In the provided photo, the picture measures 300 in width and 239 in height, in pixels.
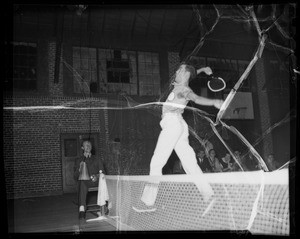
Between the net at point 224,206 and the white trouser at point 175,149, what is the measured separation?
0.80 feet

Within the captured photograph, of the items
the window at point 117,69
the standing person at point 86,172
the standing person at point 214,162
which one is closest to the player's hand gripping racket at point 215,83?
the standing person at point 214,162

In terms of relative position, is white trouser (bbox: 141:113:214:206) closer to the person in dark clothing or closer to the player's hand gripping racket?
the person in dark clothing

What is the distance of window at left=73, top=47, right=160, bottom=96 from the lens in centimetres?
531

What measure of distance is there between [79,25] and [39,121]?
6.20ft

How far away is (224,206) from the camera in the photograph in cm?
351

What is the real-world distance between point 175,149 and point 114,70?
7.87 ft

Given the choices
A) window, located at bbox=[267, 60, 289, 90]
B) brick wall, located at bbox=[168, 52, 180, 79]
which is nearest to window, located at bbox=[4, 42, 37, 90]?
brick wall, located at bbox=[168, 52, 180, 79]

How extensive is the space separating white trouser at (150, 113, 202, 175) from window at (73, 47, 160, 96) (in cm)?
128

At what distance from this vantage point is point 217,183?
3600mm

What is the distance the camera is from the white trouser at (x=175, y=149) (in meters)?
4.03

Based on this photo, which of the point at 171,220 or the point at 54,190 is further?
the point at 54,190

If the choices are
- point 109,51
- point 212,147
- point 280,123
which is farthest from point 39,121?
point 280,123

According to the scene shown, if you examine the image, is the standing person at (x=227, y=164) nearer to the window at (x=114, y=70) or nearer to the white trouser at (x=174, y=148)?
the white trouser at (x=174, y=148)

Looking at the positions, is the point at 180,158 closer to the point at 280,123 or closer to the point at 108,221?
the point at 108,221
